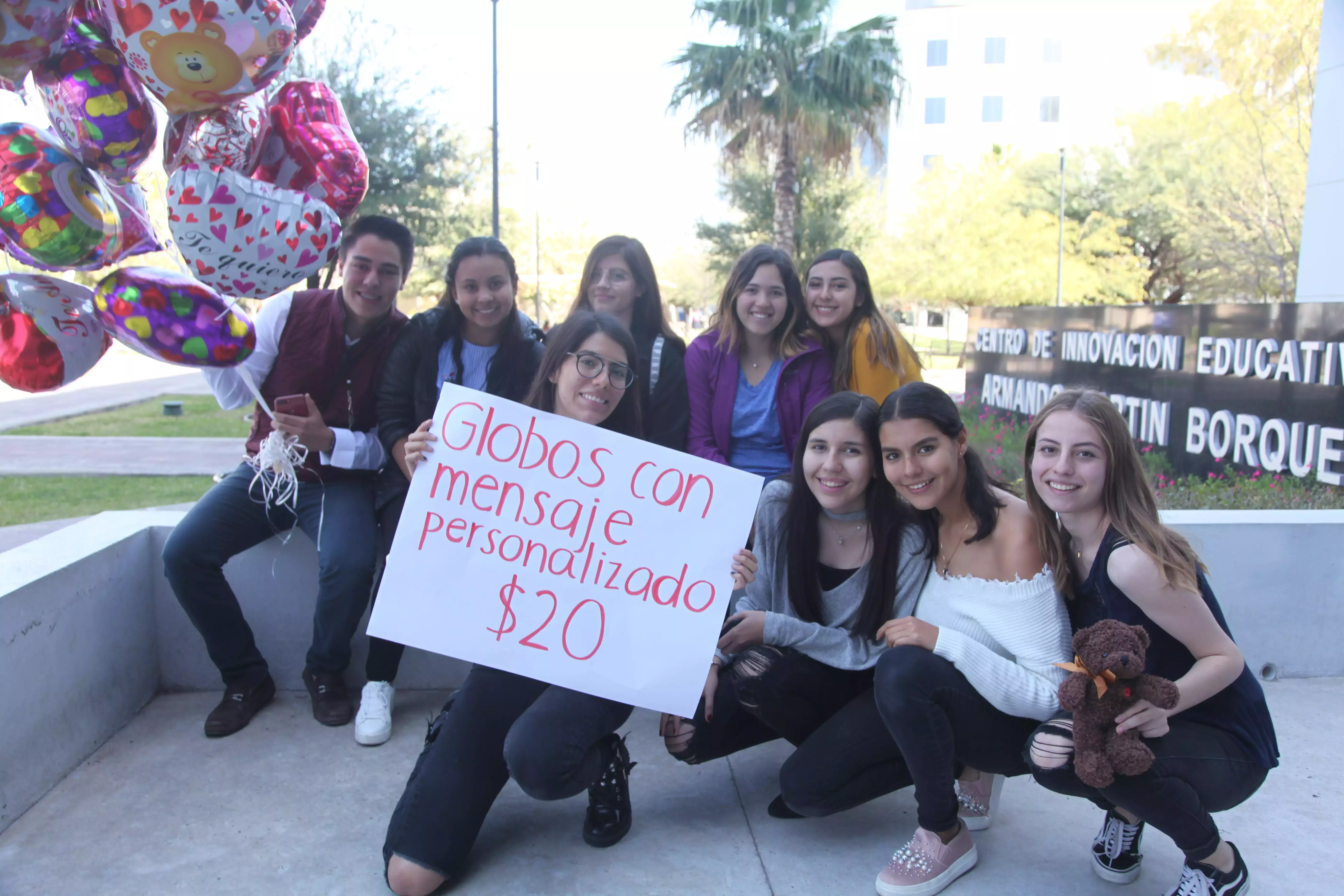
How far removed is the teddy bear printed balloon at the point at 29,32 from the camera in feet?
7.75

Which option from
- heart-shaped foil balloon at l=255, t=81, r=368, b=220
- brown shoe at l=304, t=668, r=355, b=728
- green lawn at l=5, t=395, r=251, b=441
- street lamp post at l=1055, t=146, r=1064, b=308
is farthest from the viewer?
street lamp post at l=1055, t=146, r=1064, b=308

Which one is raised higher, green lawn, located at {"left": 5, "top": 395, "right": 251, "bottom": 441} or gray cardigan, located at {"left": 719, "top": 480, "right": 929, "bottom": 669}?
gray cardigan, located at {"left": 719, "top": 480, "right": 929, "bottom": 669}

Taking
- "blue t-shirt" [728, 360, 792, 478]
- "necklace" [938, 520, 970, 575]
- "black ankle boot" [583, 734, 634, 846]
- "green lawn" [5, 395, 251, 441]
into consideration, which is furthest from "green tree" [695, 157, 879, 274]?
"black ankle boot" [583, 734, 634, 846]

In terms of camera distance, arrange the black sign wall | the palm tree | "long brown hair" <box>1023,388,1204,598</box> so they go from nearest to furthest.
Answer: "long brown hair" <box>1023,388,1204,598</box> → the black sign wall → the palm tree

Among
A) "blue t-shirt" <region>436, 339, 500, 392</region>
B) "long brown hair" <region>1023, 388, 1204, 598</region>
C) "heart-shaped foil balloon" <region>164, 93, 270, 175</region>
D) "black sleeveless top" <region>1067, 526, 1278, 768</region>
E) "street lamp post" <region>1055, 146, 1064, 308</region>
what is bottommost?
"black sleeveless top" <region>1067, 526, 1278, 768</region>

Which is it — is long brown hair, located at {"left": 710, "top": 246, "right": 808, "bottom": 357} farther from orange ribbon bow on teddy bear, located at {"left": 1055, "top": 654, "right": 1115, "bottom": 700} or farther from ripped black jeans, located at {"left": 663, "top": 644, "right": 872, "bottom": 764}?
orange ribbon bow on teddy bear, located at {"left": 1055, "top": 654, "right": 1115, "bottom": 700}

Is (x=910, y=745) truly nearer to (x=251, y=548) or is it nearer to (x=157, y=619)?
(x=251, y=548)

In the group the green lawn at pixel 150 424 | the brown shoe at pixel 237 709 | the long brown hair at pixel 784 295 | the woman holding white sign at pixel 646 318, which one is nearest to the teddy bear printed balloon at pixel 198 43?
the woman holding white sign at pixel 646 318

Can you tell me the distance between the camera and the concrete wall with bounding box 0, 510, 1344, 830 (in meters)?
2.72

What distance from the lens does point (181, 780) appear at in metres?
2.88

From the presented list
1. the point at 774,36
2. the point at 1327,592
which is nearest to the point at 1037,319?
the point at 1327,592

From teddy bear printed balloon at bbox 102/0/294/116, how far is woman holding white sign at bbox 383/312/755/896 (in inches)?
42.0

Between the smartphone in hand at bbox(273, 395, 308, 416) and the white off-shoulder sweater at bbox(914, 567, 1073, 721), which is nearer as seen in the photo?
the white off-shoulder sweater at bbox(914, 567, 1073, 721)

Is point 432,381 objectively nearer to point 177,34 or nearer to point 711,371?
point 711,371
